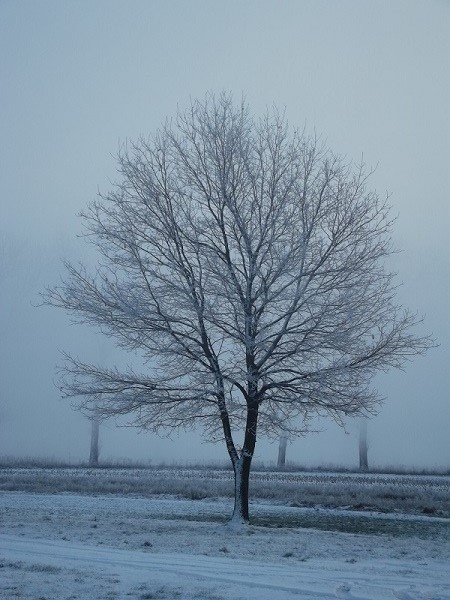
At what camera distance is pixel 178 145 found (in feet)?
54.1

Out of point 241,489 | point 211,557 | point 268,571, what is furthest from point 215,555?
point 241,489

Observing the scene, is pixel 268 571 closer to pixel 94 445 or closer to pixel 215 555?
pixel 215 555

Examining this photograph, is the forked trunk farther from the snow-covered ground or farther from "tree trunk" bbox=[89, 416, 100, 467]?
"tree trunk" bbox=[89, 416, 100, 467]

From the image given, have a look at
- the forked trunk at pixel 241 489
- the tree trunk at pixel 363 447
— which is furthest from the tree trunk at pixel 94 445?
the forked trunk at pixel 241 489

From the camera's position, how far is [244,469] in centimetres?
1588

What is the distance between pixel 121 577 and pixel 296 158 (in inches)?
419

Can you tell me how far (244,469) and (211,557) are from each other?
17.5ft

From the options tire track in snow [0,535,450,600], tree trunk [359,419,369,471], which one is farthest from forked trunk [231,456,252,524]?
tree trunk [359,419,369,471]

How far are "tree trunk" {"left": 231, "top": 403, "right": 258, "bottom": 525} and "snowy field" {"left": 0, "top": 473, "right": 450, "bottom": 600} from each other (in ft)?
1.68

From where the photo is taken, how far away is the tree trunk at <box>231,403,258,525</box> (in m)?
15.6

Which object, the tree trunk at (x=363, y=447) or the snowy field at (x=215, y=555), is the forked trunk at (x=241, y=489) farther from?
the tree trunk at (x=363, y=447)

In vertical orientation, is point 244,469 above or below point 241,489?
above

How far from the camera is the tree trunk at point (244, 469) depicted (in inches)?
613

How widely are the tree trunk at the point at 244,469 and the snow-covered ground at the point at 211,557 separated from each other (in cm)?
48
